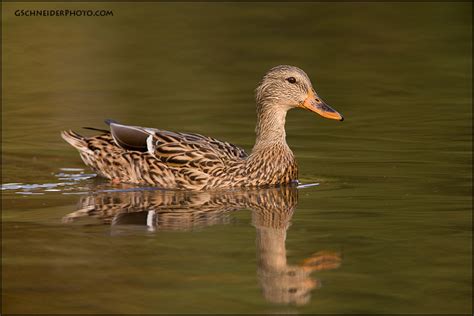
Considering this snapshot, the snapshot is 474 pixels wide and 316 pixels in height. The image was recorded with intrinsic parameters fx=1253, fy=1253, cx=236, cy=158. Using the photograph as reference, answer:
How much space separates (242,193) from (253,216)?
4.35ft

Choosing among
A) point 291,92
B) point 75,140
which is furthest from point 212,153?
point 75,140

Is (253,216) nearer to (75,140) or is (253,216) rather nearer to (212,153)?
(212,153)

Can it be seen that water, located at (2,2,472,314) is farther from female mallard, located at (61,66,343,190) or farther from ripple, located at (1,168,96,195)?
female mallard, located at (61,66,343,190)

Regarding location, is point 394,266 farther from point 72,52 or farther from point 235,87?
point 72,52

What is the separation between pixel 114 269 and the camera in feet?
27.8

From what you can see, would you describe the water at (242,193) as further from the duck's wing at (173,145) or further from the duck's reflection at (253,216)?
the duck's wing at (173,145)

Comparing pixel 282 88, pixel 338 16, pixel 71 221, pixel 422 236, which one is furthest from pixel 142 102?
pixel 338 16

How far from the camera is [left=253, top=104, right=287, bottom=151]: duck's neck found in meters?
12.5

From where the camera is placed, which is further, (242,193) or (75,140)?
(75,140)

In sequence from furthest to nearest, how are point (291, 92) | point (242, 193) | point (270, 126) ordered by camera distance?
point (270, 126), point (291, 92), point (242, 193)

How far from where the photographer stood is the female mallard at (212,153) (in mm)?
12031

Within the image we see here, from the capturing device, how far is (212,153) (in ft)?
39.9

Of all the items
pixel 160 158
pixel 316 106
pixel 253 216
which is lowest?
pixel 253 216

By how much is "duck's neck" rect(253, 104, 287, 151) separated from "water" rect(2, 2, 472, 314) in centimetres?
47
